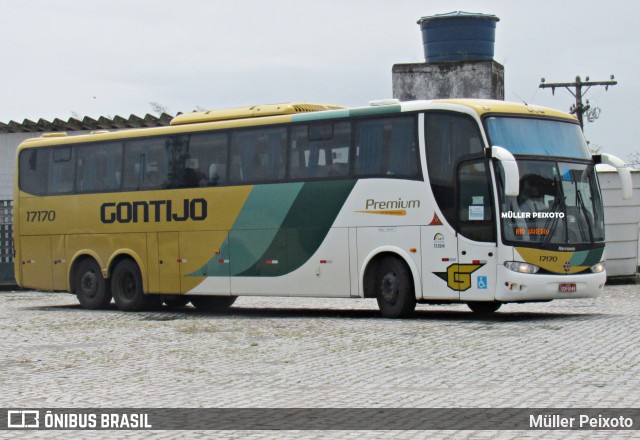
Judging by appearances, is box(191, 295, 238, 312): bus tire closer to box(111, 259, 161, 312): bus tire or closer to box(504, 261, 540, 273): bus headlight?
box(111, 259, 161, 312): bus tire

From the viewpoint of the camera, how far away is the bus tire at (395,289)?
2031 cm

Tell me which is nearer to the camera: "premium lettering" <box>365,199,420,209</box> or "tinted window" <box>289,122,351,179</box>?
"premium lettering" <box>365,199,420,209</box>

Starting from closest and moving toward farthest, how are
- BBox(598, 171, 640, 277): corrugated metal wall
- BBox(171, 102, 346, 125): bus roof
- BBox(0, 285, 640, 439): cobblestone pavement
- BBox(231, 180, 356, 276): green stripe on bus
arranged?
BBox(0, 285, 640, 439): cobblestone pavement → BBox(231, 180, 356, 276): green stripe on bus → BBox(171, 102, 346, 125): bus roof → BBox(598, 171, 640, 277): corrugated metal wall

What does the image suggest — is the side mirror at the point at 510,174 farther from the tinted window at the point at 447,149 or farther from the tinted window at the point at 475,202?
the tinted window at the point at 447,149

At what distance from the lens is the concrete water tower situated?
3659 centimetres

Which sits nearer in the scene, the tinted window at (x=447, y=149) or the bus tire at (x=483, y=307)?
the tinted window at (x=447, y=149)

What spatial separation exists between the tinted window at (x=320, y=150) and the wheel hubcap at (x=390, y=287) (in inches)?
73.4

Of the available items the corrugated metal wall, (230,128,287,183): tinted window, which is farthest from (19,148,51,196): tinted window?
the corrugated metal wall

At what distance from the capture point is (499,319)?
20094mm

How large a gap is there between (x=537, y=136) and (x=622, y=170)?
197cm

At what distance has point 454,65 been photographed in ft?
121

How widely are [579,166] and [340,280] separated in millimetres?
4320

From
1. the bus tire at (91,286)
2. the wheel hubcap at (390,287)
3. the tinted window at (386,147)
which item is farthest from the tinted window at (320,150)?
the bus tire at (91,286)

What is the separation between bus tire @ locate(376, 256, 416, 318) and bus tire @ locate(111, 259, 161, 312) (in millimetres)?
5850
